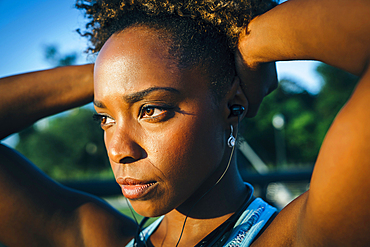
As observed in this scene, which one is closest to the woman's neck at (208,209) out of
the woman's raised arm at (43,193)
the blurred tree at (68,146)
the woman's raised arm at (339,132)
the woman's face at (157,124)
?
the woman's face at (157,124)

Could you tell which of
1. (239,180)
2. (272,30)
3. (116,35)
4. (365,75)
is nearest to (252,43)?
(272,30)

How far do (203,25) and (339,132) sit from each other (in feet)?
2.99

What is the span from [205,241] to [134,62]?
94 cm

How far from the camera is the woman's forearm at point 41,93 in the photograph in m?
1.86

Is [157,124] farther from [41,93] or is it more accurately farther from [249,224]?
[41,93]

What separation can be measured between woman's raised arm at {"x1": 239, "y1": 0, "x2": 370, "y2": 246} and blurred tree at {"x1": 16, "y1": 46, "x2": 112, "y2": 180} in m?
37.9

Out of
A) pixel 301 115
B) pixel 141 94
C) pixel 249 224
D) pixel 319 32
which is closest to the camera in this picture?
pixel 319 32

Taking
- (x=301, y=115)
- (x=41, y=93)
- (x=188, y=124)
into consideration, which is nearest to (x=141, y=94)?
(x=188, y=124)

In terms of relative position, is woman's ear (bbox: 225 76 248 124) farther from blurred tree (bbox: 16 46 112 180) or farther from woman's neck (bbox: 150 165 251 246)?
blurred tree (bbox: 16 46 112 180)

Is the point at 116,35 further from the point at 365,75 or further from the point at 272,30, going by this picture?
the point at 365,75

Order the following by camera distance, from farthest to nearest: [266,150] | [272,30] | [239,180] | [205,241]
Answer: [266,150] < [239,180] < [205,241] < [272,30]

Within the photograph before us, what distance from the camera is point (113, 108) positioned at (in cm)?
139

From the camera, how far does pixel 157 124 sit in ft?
4.41

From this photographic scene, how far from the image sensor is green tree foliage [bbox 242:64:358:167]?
1308 inches
